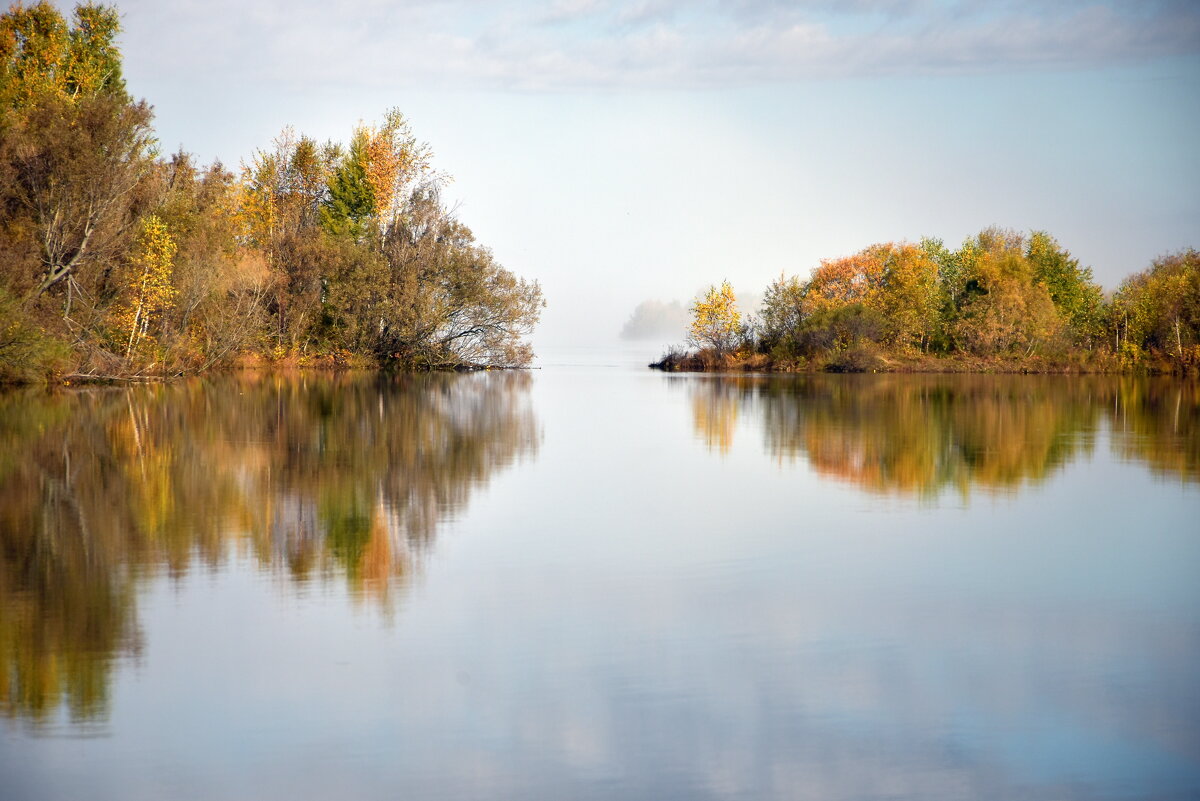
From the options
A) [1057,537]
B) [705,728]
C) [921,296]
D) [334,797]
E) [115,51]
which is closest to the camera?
[334,797]

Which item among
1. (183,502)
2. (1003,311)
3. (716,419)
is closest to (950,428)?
(716,419)

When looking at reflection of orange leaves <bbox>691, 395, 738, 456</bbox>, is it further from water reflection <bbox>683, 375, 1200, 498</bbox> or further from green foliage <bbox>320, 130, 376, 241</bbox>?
green foliage <bbox>320, 130, 376, 241</bbox>

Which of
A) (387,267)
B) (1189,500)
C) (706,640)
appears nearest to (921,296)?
(387,267)

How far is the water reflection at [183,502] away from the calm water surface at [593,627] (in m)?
0.05

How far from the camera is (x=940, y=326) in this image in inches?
2240

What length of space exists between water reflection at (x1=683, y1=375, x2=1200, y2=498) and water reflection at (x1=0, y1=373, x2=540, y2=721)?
4.79 m

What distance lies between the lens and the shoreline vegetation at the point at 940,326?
2127 inches

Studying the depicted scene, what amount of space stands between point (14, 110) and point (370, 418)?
1646cm

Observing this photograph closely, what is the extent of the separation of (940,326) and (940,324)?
161 mm

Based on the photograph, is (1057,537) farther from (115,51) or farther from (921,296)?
(921,296)

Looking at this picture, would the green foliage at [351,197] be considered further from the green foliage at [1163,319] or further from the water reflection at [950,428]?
the green foliage at [1163,319]

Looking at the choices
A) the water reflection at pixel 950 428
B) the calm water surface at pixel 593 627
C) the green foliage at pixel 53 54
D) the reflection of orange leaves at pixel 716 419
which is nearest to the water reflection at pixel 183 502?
the calm water surface at pixel 593 627

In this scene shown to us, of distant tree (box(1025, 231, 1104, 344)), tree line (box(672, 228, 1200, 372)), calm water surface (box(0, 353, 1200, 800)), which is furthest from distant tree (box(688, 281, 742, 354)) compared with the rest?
calm water surface (box(0, 353, 1200, 800))

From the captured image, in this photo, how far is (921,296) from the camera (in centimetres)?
5519
